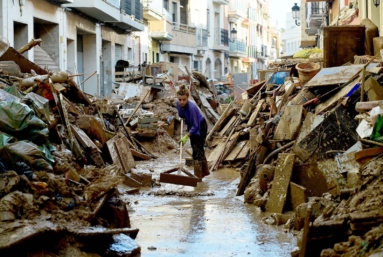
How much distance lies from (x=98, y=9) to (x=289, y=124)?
14974mm

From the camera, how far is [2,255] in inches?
200

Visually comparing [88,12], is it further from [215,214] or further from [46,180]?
[46,180]

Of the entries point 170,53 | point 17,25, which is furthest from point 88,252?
point 170,53

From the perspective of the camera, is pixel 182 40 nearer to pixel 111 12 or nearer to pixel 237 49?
pixel 237 49

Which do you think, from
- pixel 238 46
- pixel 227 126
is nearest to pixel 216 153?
pixel 227 126

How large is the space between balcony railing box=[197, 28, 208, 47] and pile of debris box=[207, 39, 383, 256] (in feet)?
123

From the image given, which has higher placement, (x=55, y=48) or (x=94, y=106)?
(x=55, y=48)

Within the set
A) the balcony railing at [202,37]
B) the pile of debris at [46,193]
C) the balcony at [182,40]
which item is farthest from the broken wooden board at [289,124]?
the balcony railing at [202,37]

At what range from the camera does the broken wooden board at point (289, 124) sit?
10188 millimetres

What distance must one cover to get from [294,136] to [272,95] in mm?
6166

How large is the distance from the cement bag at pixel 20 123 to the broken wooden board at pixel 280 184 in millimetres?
2955

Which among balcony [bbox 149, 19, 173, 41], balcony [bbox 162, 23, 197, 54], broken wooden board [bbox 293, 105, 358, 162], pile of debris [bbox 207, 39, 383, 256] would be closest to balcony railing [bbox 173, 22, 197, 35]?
balcony [bbox 162, 23, 197, 54]

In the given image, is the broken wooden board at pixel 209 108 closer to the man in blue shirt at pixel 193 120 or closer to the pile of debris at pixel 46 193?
the man in blue shirt at pixel 193 120

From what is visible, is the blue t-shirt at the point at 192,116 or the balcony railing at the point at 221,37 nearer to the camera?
the blue t-shirt at the point at 192,116
